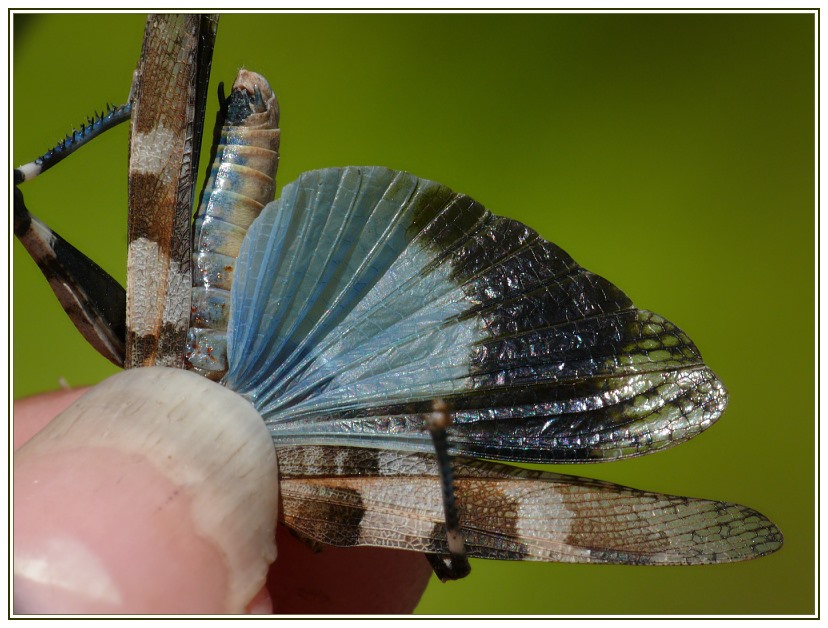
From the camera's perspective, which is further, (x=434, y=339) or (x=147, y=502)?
(x=434, y=339)

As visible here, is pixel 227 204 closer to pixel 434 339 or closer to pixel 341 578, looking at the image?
pixel 434 339

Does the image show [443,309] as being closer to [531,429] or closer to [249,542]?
[531,429]

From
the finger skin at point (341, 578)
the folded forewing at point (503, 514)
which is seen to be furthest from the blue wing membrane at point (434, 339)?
the finger skin at point (341, 578)

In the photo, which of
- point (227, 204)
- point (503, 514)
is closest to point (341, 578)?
point (503, 514)

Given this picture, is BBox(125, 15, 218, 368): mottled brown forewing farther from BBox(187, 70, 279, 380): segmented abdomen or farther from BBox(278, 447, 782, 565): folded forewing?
BBox(278, 447, 782, 565): folded forewing

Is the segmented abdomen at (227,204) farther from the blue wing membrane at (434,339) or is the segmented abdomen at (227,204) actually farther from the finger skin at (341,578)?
the finger skin at (341,578)

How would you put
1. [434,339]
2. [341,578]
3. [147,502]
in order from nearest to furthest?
[147,502]
[434,339]
[341,578]

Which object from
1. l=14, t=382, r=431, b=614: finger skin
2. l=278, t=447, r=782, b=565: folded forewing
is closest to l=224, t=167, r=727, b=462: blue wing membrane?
l=278, t=447, r=782, b=565: folded forewing
